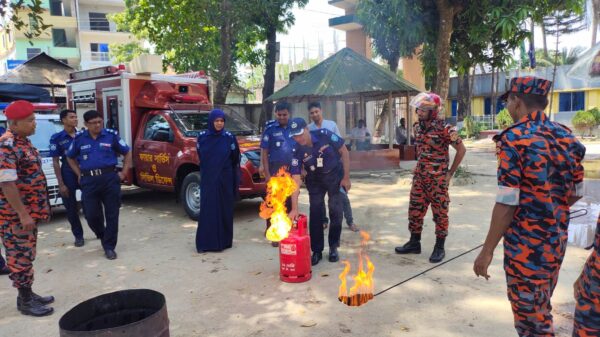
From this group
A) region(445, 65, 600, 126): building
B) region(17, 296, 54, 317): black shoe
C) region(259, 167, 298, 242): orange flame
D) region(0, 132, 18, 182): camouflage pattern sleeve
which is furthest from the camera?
region(445, 65, 600, 126): building

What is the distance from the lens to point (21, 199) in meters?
3.80

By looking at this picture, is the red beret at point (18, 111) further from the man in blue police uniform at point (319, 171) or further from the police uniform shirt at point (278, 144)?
the police uniform shirt at point (278, 144)

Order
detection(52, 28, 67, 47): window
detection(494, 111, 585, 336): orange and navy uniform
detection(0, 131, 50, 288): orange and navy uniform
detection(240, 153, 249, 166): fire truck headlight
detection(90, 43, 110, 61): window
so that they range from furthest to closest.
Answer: detection(90, 43, 110, 61): window → detection(52, 28, 67, 47): window → detection(240, 153, 249, 166): fire truck headlight → detection(0, 131, 50, 288): orange and navy uniform → detection(494, 111, 585, 336): orange and navy uniform

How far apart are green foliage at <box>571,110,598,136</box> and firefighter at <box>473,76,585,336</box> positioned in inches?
939

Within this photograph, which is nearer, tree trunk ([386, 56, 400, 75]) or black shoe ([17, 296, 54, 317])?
black shoe ([17, 296, 54, 317])

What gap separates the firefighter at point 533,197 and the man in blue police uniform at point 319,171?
248cm

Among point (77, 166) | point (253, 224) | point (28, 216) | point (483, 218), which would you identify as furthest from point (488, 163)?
point (28, 216)

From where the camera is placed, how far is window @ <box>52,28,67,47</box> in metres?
35.0

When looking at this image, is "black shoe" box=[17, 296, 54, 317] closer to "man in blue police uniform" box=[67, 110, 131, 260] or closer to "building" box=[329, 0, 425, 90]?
"man in blue police uniform" box=[67, 110, 131, 260]

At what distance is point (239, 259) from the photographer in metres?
5.41

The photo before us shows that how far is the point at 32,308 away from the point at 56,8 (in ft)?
124

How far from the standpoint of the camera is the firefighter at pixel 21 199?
359cm

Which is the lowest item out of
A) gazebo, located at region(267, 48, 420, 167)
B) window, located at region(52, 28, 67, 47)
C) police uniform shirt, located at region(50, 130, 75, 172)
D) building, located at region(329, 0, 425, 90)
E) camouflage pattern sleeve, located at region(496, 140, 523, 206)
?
camouflage pattern sleeve, located at region(496, 140, 523, 206)

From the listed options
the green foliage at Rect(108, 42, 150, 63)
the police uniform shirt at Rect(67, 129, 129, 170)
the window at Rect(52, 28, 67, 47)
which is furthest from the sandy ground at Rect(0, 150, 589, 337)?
the window at Rect(52, 28, 67, 47)
